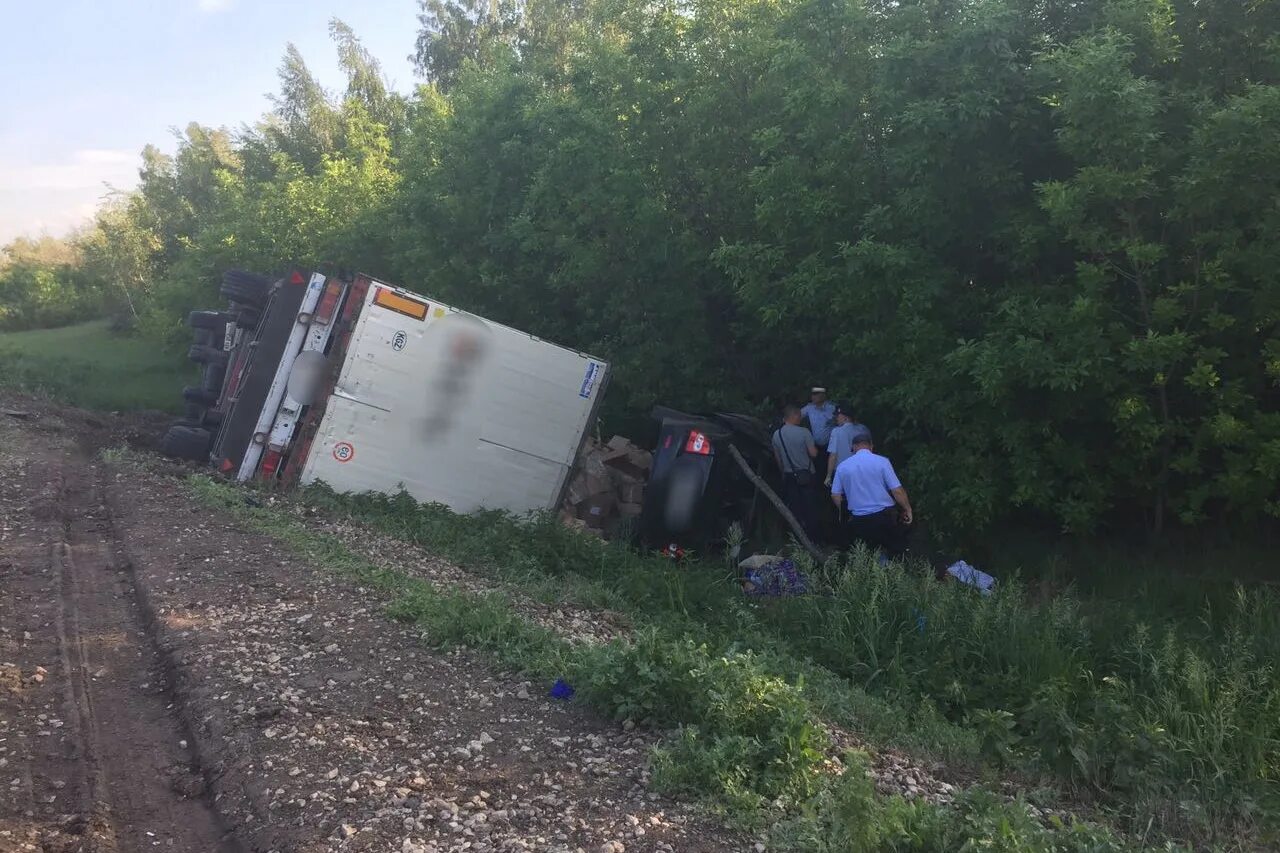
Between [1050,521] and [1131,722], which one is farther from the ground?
[1050,521]

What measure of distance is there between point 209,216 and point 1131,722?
32.6 metres

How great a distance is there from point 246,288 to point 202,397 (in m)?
1.95

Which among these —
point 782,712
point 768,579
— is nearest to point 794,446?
point 768,579

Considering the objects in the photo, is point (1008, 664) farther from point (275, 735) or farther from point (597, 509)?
point (597, 509)

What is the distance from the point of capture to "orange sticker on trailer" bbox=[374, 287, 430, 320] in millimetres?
11070

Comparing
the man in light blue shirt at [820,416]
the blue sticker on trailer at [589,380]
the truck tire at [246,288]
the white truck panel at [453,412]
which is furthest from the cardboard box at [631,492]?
the truck tire at [246,288]

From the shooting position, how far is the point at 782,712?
4.92 m

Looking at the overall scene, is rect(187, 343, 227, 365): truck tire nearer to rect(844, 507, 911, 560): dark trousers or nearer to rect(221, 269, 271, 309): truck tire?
rect(221, 269, 271, 309): truck tire

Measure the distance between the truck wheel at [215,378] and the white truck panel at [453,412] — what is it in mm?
5236

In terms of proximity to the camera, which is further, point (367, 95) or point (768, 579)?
point (367, 95)

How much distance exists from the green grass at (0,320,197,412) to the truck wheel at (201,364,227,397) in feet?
26.4

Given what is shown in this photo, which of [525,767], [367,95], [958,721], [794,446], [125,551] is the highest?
[367,95]

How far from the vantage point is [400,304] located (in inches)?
440

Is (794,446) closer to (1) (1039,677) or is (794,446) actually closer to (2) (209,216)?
(1) (1039,677)
